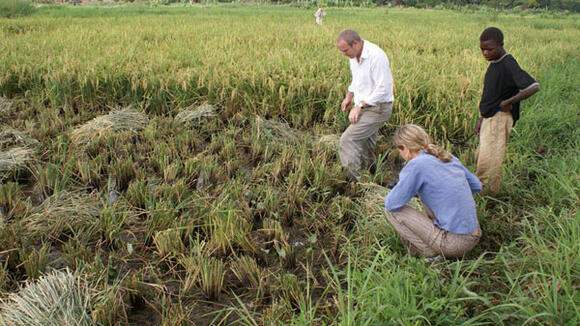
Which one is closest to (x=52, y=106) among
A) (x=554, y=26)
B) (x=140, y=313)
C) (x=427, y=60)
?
(x=140, y=313)

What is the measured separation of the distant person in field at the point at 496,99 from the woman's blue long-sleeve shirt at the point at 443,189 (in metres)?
Answer: 0.88

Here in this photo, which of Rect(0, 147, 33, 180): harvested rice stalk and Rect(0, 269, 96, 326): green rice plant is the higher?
Rect(0, 147, 33, 180): harvested rice stalk

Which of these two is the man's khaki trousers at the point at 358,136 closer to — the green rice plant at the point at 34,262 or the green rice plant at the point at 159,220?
the green rice plant at the point at 159,220

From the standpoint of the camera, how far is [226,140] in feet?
11.9

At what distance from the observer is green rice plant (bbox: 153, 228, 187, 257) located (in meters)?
2.23

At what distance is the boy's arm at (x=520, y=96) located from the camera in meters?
2.41

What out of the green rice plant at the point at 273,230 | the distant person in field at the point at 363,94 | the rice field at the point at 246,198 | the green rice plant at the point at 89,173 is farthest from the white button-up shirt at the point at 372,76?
the green rice plant at the point at 89,173

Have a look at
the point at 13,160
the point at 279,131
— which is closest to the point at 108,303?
the point at 13,160

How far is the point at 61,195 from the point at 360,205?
6.75 ft

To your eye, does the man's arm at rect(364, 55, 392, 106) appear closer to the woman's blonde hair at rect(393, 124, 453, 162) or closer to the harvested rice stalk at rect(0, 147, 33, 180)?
the woman's blonde hair at rect(393, 124, 453, 162)

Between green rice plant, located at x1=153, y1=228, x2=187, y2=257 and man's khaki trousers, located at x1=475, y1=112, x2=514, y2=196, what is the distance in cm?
210

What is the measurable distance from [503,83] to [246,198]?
6.27 feet

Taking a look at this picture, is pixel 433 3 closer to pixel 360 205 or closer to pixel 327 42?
pixel 327 42

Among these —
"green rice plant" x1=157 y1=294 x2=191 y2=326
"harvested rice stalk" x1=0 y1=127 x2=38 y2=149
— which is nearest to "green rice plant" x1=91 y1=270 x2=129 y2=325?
"green rice plant" x1=157 y1=294 x2=191 y2=326
